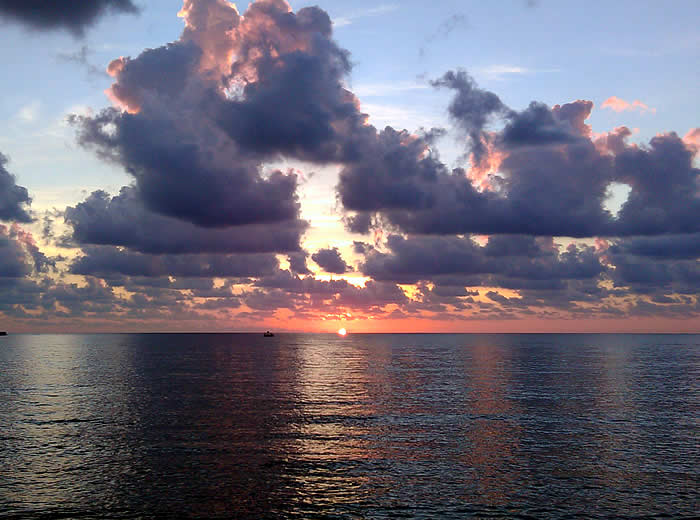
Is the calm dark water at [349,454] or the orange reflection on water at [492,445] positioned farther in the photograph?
the orange reflection on water at [492,445]

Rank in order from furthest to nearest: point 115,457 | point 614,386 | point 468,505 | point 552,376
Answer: point 552,376 < point 614,386 < point 115,457 < point 468,505

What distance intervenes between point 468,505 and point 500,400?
5113 cm

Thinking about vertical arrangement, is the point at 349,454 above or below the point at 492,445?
above

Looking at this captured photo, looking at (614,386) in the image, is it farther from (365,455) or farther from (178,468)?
(178,468)

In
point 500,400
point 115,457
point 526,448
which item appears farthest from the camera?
point 500,400

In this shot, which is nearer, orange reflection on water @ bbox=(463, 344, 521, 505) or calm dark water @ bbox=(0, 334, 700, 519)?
A: calm dark water @ bbox=(0, 334, 700, 519)

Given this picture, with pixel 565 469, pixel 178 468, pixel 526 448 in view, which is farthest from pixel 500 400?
pixel 178 468

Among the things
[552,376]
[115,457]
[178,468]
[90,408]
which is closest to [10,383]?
[90,408]

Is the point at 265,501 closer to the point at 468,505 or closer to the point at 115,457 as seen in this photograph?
the point at 468,505

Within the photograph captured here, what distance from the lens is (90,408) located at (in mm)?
77812

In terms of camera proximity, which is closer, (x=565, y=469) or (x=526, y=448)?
(x=565, y=469)

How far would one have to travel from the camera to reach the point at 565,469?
47.8 meters

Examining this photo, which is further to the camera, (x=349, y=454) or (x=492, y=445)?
(x=492, y=445)

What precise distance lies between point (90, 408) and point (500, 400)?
60.2 m
